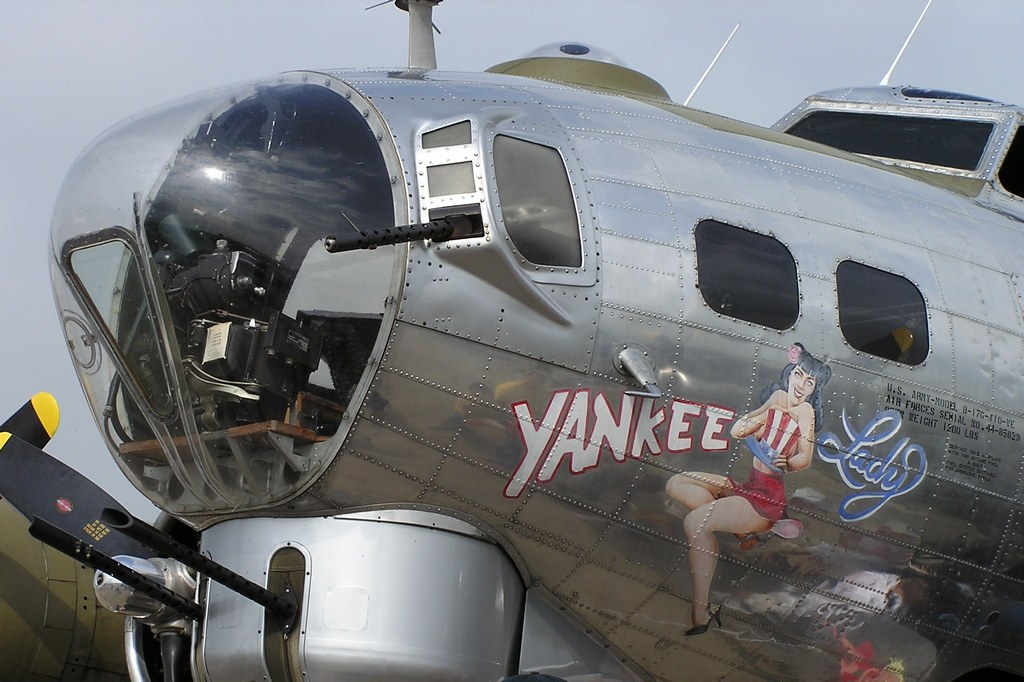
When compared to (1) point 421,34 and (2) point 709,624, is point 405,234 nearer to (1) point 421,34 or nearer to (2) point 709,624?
(2) point 709,624

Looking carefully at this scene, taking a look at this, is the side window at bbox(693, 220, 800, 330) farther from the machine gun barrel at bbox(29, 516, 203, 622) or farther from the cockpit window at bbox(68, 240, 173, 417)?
the machine gun barrel at bbox(29, 516, 203, 622)

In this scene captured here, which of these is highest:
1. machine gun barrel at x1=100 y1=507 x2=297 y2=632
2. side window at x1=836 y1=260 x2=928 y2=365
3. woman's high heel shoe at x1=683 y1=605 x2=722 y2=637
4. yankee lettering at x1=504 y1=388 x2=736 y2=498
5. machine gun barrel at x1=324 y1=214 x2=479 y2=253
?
machine gun barrel at x1=324 y1=214 x2=479 y2=253

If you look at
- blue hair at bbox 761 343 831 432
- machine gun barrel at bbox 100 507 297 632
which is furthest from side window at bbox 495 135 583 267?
machine gun barrel at bbox 100 507 297 632

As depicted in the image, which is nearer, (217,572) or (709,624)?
(217,572)

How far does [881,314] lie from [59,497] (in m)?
4.42

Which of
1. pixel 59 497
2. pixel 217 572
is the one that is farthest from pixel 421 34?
pixel 217 572

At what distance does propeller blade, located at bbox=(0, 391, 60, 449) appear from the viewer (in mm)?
9062

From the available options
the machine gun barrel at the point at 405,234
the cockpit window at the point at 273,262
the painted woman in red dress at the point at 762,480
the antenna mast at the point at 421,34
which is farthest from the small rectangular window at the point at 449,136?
the antenna mast at the point at 421,34

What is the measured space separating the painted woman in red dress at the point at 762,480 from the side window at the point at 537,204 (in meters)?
1.24

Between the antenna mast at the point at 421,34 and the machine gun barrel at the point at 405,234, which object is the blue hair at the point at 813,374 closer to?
the machine gun barrel at the point at 405,234

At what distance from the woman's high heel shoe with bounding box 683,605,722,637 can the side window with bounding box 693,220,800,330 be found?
150cm

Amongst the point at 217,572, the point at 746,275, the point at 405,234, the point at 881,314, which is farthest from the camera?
the point at 881,314

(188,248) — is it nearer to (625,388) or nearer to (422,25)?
(625,388)

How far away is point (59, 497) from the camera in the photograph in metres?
7.04
